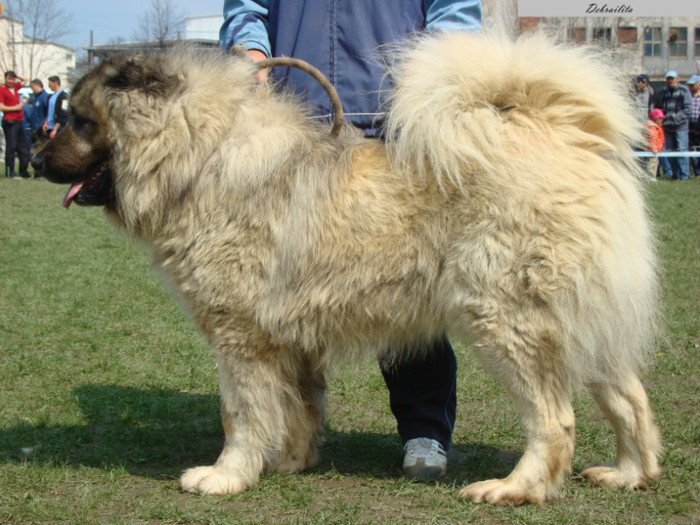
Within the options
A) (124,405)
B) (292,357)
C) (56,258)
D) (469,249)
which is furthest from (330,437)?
(56,258)

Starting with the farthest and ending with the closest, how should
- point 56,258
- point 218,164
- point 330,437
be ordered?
point 56,258, point 330,437, point 218,164

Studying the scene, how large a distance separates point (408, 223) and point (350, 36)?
1065 millimetres

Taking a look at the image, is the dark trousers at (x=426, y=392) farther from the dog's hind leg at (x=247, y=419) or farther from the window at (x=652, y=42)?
the window at (x=652, y=42)

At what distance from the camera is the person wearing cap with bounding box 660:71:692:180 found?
55.3 ft

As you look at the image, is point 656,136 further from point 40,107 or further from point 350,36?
point 350,36

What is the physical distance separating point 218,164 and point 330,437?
5.18 feet

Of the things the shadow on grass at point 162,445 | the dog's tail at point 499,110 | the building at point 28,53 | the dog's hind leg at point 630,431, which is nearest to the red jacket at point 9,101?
the shadow on grass at point 162,445

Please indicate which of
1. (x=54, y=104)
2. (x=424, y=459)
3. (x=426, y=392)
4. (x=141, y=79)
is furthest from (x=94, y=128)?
(x=54, y=104)

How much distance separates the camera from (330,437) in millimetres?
3643

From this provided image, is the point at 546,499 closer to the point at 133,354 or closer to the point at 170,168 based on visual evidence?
the point at 170,168

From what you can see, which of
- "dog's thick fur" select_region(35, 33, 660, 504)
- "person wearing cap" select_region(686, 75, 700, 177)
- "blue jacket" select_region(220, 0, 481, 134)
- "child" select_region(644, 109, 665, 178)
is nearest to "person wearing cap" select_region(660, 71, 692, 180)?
"child" select_region(644, 109, 665, 178)

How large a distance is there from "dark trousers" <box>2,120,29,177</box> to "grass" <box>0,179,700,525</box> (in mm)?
11932

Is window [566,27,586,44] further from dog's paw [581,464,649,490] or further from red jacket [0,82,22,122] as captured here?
red jacket [0,82,22,122]

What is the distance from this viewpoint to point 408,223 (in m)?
2.72
